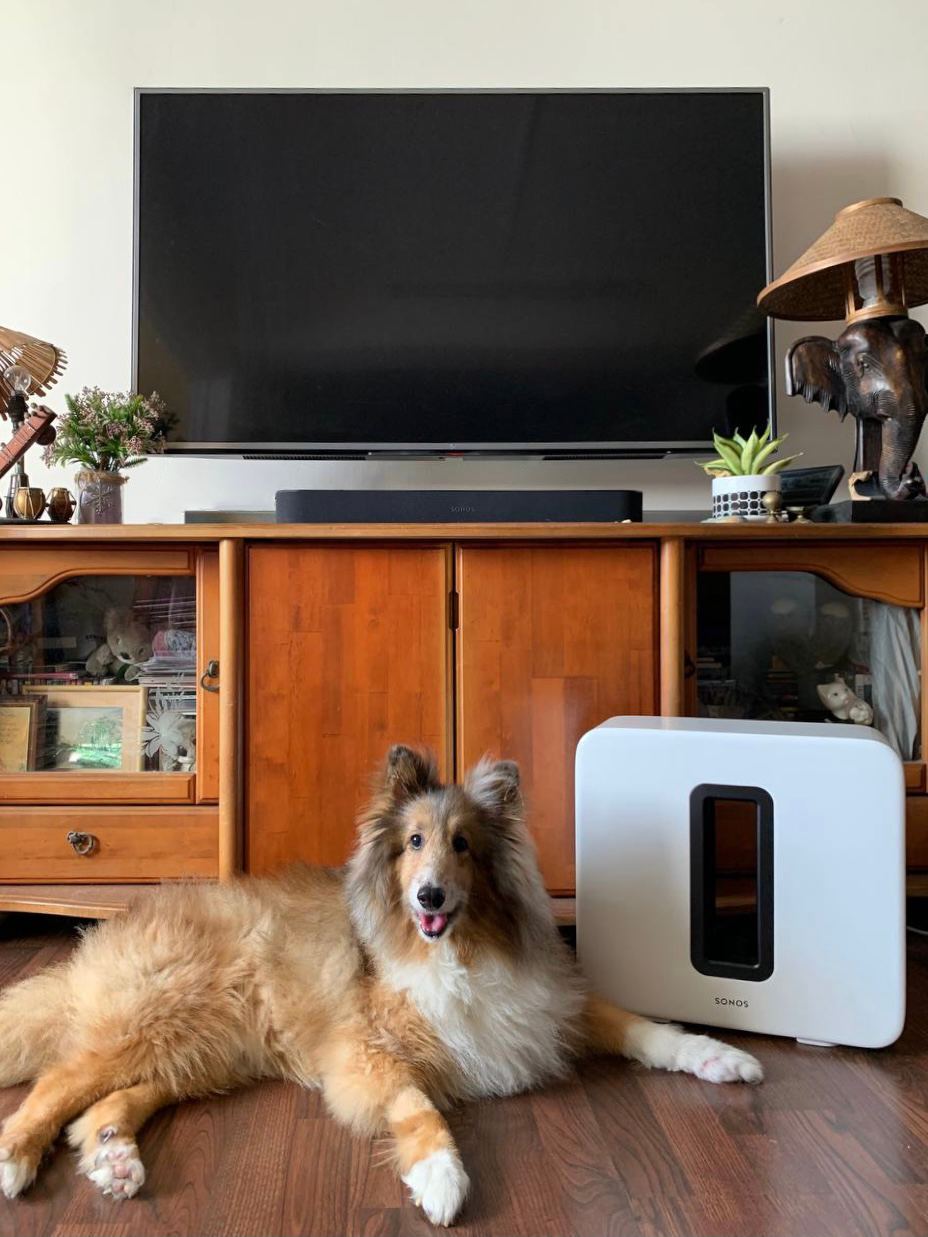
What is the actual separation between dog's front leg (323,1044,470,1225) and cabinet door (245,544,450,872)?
0.70 m

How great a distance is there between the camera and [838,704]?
2.30m

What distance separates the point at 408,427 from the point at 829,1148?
6.36ft

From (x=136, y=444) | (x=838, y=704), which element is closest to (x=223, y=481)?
(x=136, y=444)

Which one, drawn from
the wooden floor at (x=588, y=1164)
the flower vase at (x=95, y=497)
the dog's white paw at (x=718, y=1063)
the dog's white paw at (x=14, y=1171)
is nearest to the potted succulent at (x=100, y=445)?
the flower vase at (x=95, y=497)

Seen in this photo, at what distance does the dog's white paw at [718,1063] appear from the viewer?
61.7 inches

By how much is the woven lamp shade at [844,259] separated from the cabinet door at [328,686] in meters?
1.14

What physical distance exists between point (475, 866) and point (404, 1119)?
0.40 meters

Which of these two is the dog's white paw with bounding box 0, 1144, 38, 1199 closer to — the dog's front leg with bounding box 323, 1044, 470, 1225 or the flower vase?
the dog's front leg with bounding box 323, 1044, 470, 1225

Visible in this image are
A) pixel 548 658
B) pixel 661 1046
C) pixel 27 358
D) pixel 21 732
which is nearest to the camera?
pixel 661 1046

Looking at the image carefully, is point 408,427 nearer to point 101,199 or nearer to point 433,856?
point 101,199

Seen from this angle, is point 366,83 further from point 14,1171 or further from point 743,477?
point 14,1171

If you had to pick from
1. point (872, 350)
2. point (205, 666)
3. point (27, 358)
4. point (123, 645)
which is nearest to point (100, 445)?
point (27, 358)

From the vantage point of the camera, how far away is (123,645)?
7.42 ft

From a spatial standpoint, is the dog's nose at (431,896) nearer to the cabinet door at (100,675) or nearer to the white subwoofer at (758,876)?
the white subwoofer at (758,876)
